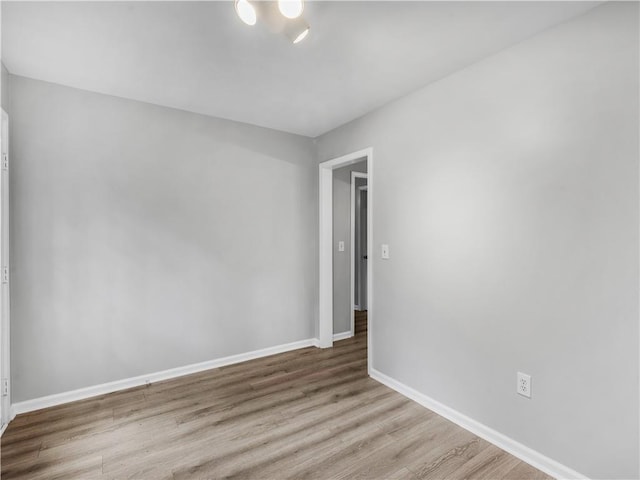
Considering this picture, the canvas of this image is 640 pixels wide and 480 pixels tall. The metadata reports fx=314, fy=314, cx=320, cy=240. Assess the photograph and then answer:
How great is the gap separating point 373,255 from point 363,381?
1158mm

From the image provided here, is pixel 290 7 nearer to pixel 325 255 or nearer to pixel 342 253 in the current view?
pixel 325 255

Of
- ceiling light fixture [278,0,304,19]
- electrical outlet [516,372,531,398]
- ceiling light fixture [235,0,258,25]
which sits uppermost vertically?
ceiling light fixture [235,0,258,25]

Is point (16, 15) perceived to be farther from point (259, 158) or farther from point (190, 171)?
point (259, 158)

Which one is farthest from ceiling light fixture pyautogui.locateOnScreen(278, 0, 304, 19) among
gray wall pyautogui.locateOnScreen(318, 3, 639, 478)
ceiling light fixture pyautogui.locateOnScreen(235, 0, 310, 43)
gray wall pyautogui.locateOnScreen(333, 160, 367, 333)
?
gray wall pyautogui.locateOnScreen(333, 160, 367, 333)

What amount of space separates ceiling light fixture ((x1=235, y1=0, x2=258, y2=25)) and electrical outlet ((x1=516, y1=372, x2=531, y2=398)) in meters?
2.47

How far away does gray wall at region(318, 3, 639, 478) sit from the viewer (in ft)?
5.02

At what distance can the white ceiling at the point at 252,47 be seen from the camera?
1.64 meters

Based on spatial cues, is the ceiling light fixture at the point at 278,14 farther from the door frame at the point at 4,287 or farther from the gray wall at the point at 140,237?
the door frame at the point at 4,287

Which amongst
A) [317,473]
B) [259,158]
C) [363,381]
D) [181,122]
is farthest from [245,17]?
[363,381]

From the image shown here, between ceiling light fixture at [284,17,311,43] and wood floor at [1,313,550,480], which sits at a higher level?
ceiling light fixture at [284,17,311,43]

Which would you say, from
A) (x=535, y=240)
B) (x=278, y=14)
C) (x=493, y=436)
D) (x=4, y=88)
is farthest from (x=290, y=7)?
(x=493, y=436)

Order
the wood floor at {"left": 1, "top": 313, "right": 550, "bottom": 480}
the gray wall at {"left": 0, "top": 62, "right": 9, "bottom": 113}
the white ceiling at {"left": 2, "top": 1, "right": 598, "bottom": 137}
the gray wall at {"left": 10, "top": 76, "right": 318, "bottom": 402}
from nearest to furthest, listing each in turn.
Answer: the white ceiling at {"left": 2, "top": 1, "right": 598, "bottom": 137} → the wood floor at {"left": 1, "top": 313, "right": 550, "bottom": 480} → the gray wall at {"left": 0, "top": 62, "right": 9, "bottom": 113} → the gray wall at {"left": 10, "top": 76, "right": 318, "bottom": 402}

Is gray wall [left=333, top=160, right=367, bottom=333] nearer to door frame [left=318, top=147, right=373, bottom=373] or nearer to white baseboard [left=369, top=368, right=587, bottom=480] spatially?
door frame [left=318, top=147, right=373, bottom=373]

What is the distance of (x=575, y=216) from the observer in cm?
167
